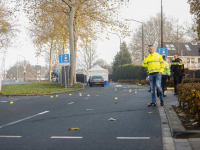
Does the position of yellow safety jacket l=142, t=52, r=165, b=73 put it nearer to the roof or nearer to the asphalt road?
the asphalt road

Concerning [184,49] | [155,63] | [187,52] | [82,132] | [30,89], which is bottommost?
[82,132]

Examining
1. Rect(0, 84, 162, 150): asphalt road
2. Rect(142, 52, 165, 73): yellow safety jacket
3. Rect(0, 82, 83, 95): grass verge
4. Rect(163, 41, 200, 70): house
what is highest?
Rect(163, 41, 200, 70): house

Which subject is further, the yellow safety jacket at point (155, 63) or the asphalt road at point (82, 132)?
the yellow safety jacket at point (155, 63)

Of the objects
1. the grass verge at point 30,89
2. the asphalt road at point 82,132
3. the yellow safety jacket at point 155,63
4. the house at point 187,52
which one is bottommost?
the asphalt road at point 82,132

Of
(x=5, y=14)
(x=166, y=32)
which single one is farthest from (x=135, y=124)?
(x=166, y=32)

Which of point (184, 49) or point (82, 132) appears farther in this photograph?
point (184, 49)

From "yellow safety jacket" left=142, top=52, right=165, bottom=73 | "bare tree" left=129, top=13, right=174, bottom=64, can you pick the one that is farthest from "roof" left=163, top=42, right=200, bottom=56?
"yellow safety jacket" left=142, top=52, right=165, bottom=73

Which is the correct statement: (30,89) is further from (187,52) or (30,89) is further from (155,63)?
(187,52)

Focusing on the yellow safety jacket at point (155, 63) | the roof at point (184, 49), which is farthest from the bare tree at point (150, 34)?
the yellow safety jacket at point (155, 63)

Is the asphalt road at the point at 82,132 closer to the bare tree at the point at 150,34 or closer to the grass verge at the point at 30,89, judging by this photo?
the grass verge at the point at 30,89

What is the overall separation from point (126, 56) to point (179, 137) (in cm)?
8396

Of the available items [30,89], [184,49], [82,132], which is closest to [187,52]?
[184,49]

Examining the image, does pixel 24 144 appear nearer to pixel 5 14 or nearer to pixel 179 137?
pixel 179 137

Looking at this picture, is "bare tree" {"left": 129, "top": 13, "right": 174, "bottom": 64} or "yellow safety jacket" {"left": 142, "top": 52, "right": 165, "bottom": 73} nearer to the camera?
"yellow safety jacket" {"left": 142, "top": 52, "right": 165, "bottom": 73}
